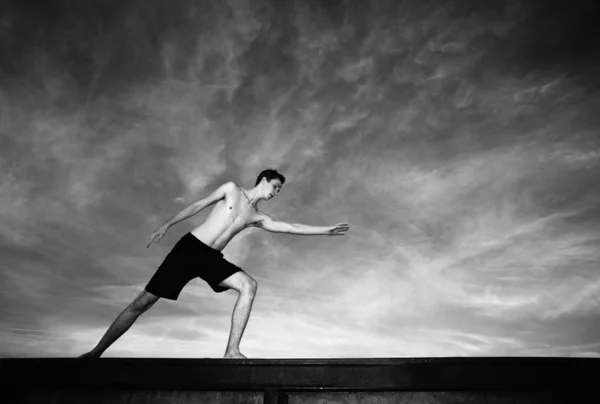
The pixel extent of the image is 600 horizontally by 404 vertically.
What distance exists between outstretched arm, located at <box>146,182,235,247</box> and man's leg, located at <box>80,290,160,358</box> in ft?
2.20

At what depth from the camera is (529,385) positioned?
2.79 meters

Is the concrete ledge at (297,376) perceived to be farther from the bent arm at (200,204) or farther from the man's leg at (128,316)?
the bent arm at (200,204)

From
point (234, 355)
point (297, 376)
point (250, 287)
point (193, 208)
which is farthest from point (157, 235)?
point (297, 376)

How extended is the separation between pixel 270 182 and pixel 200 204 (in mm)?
1010

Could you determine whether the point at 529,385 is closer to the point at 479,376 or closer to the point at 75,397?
the point at 479,376

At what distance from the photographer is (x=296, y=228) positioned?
16.6ft

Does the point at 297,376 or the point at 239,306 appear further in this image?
the point at 239,306

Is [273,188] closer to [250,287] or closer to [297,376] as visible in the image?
[250,287]

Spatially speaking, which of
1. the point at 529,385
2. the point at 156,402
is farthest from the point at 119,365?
the point at 529,385

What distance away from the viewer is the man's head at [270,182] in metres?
4.98

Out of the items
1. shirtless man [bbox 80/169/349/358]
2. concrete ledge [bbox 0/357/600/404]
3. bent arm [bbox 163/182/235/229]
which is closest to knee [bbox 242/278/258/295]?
shirtless man [bbox 80/169/349/358]

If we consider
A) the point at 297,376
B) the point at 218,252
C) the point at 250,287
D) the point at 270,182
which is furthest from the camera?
the point at 270,182

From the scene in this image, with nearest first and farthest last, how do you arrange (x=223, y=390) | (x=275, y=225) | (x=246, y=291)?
1. (x=223, y=390)
2. (x=246, y=291)
3. (x=275, y=225)

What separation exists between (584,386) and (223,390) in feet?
9.54
